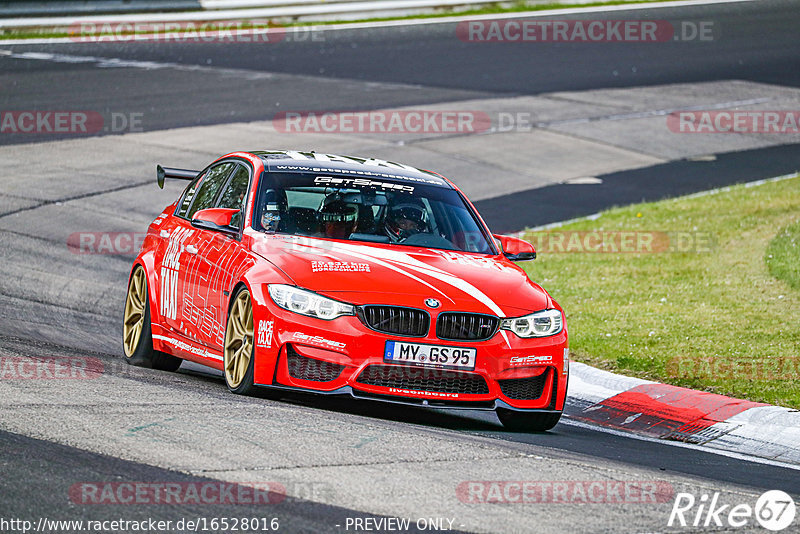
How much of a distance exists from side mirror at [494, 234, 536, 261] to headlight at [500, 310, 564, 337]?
2.91 feet

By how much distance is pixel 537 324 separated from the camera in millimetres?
8367

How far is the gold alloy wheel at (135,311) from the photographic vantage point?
33.7ft

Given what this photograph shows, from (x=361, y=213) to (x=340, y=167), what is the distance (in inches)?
20.9

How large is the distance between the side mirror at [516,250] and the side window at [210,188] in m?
2.20

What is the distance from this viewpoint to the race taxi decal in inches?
380

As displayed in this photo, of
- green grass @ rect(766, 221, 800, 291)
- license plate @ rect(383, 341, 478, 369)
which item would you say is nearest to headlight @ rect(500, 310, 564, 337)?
license plate @ rect(383, 341, 478, 369)

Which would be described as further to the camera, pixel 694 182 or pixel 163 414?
pixel 694 182

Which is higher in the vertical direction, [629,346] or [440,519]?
[440,519]

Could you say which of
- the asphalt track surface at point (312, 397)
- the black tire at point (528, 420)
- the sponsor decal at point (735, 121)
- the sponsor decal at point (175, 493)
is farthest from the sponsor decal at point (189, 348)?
the sponsor decal at point (735, 121)

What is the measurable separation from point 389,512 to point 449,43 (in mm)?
29122

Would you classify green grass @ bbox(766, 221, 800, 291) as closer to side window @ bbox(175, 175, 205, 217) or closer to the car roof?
the car roof

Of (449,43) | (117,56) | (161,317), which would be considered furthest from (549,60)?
(161,317)

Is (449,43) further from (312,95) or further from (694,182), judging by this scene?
(694,182)

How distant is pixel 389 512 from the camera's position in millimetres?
5688
